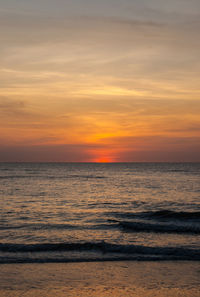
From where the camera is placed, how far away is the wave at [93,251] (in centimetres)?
1313

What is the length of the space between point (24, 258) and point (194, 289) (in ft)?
23.4

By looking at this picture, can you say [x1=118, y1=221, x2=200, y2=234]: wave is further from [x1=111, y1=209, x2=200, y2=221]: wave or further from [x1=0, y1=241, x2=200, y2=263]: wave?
[x1=0, y1=241, x2=200, y2=263]: wave

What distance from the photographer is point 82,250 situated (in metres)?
14.7

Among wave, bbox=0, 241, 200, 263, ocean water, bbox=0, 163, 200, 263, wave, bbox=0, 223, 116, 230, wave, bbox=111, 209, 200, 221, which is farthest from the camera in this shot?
wave, bbox=111, 209, 200, 221

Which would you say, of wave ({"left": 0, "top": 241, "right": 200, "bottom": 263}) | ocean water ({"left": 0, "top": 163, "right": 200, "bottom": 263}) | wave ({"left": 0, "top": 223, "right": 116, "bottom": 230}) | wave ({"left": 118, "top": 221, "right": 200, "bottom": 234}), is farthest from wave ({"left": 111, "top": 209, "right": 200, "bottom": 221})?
wave ({"left": 0, "top": 241, "right": 200, "bottom": 263})

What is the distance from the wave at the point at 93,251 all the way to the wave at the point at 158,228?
461 cm

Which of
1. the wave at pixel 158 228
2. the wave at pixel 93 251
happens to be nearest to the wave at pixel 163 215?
the wave at pixel 158 228

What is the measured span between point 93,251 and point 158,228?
283 inches

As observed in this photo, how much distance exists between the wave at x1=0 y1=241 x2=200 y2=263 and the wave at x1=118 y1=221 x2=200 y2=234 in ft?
15.1

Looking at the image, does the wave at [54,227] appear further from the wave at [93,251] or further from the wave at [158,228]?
the wave at [93,251]

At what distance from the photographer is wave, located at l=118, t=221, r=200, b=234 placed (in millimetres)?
19391

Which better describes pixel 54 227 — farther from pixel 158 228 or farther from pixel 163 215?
pixel 163 215

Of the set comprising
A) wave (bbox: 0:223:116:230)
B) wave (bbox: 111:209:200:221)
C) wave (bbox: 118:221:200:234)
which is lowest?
wave (bbox: 111:209:200:221)

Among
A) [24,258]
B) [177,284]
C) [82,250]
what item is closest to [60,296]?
[177,284]
